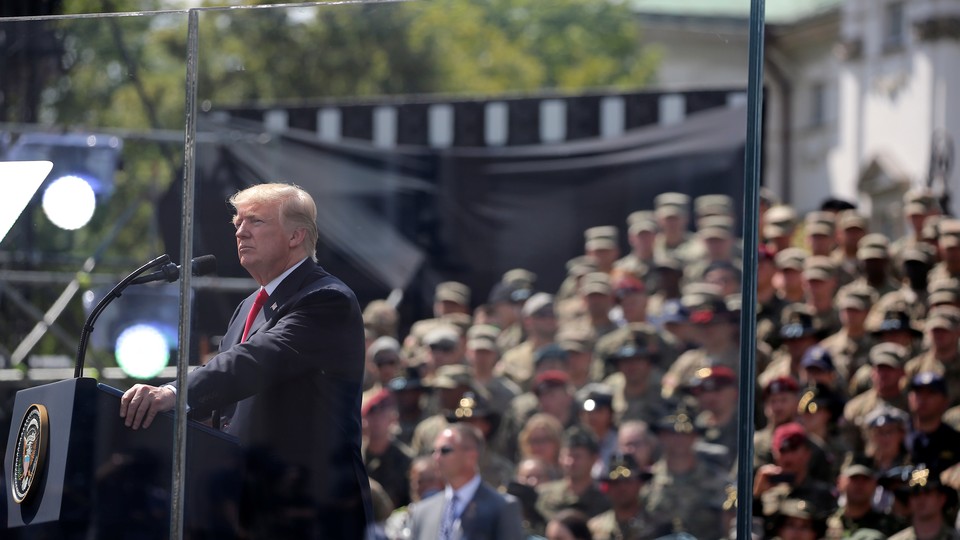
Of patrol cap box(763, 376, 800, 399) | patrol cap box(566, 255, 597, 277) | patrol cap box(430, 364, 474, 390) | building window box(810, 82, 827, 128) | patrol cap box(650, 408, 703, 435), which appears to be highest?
building window box(810, 82, 827, 128)

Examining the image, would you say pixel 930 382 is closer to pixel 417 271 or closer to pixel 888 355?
pixel 888 355

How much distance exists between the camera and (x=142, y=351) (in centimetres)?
302

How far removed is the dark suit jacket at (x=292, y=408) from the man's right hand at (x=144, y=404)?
0.05 meters

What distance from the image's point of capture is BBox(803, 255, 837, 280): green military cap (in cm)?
652

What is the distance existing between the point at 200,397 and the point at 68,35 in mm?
1201

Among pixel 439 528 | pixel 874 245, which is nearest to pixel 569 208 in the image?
pixel 874 245

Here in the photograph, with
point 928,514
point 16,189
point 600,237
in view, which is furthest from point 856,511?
point 16,189

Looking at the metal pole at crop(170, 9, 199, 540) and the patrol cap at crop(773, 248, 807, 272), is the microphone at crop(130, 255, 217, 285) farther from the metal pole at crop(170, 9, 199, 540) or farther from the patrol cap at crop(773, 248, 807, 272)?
the patrol cap at crop(773, 248, 807, 272)

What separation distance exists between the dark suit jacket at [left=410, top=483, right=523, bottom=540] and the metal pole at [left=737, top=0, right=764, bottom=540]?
2014 mm

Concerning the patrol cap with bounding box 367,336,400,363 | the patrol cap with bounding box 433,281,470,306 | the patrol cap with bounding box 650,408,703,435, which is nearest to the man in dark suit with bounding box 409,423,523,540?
the patrol cap with bounding box 367,336,400,363

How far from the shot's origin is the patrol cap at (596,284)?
668 cm

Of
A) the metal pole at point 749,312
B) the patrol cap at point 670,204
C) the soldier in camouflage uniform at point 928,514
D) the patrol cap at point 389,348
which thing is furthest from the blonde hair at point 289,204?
the patrol cap at point 670,204

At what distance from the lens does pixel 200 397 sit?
2.82 metres

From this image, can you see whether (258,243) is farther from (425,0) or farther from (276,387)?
(425,0)
